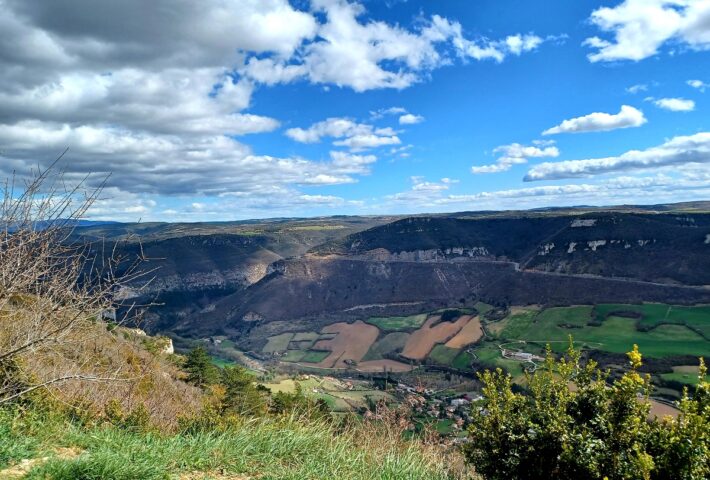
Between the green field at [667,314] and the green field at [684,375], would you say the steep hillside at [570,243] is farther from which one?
the green field at [684,375]

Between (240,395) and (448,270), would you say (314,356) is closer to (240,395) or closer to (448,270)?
(448,270)

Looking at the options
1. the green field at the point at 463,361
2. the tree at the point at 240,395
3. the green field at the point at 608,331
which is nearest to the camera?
the tree at the point at 240,395

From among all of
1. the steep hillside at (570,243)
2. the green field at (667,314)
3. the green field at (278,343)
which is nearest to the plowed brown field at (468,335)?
the green field at (667,314)

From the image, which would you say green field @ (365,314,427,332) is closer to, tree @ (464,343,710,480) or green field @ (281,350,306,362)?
green field @ (281,350,306,362)

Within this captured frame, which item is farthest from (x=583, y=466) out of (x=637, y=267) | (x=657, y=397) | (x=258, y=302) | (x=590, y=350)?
(x=258, y=302)

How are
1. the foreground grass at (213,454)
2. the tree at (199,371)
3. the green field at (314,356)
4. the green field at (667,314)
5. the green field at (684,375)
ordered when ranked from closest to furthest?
the foreground grass at (213,454), the tree at (199,371), the green field at (684,375), the green field at (667,314), the green field at (314,356)

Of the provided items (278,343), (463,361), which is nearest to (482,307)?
(463,361)

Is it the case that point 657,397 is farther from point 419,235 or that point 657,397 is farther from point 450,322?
point 419,235

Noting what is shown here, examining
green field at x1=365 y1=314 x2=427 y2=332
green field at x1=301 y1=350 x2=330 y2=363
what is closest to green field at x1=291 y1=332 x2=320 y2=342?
green field at x1=301 y1=350 x2=330 y2=363
